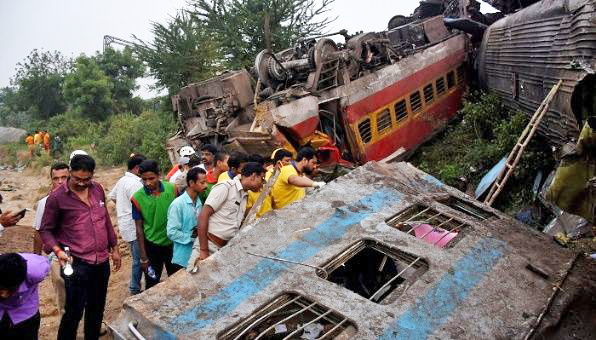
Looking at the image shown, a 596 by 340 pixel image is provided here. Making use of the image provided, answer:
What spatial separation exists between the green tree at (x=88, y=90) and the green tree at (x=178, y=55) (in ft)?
32.7

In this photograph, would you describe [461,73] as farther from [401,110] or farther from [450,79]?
[401,110]

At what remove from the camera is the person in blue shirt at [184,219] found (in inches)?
156

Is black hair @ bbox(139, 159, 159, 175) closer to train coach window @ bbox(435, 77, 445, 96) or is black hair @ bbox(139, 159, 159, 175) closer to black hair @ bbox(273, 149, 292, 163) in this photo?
black hair @ bbox(273, 149, 292, 163)

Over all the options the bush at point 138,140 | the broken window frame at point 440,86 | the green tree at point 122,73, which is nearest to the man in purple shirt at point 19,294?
the broken window frame at point 440,86

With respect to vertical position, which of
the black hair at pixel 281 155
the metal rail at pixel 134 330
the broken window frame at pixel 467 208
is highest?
the black hair at pixel 281 155

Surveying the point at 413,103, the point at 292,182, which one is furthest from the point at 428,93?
the point at 292,182

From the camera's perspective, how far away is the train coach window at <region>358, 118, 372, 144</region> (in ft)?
28.1

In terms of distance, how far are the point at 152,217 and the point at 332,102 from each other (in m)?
4.86

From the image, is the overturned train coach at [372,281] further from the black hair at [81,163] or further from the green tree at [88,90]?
the green tree at [88,90]

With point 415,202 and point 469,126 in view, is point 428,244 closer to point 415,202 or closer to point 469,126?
point 415,202

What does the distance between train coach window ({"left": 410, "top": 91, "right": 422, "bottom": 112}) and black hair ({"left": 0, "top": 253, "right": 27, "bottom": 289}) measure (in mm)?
8455

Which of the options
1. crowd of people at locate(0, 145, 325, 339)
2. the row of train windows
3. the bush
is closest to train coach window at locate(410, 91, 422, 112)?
the row of train windows

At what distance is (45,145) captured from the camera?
2017 cm

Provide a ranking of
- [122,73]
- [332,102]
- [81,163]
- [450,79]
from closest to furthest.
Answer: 1. [81,163]
2. [332,102]
3. [450,79]
4. [122,73]
